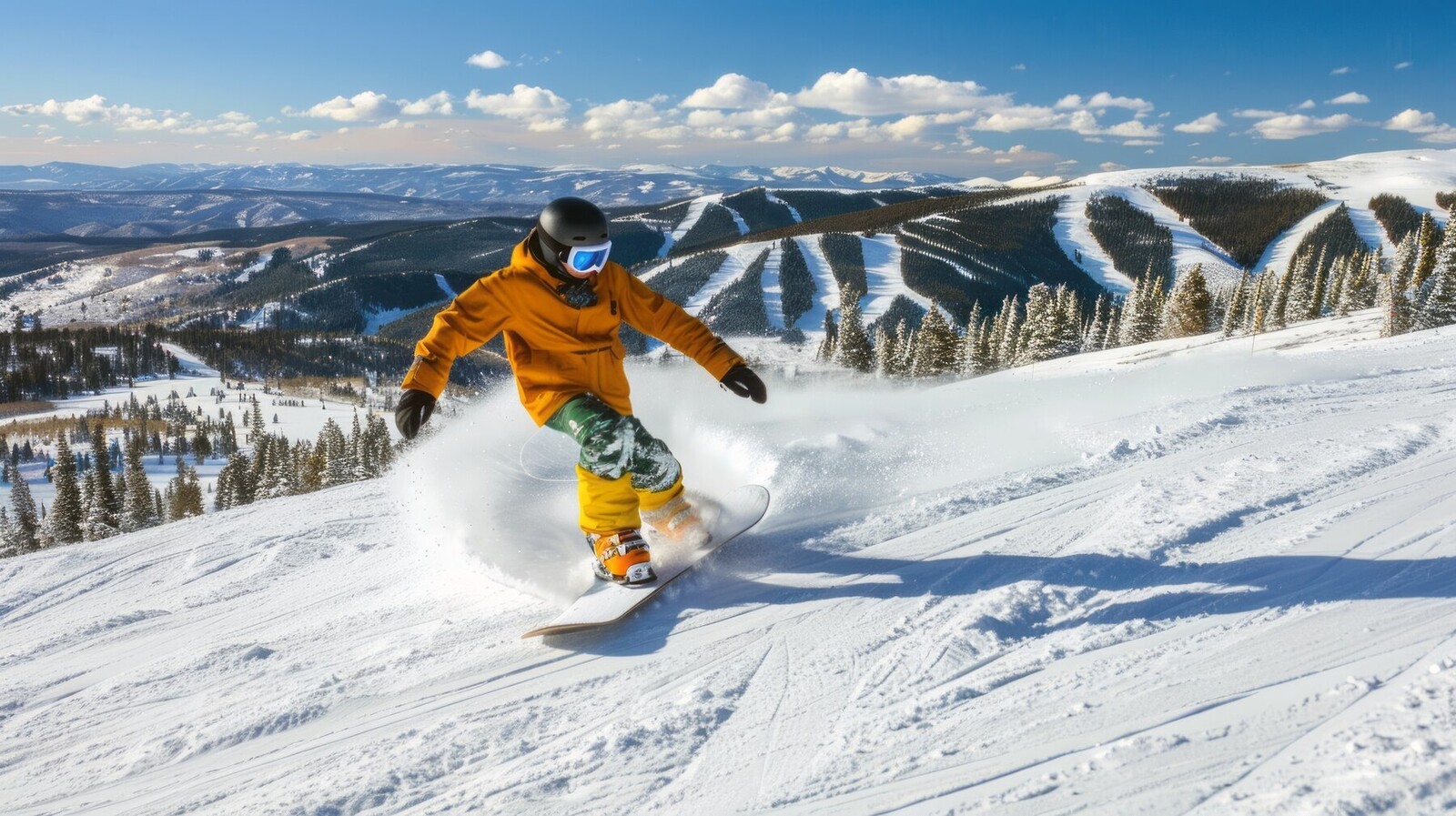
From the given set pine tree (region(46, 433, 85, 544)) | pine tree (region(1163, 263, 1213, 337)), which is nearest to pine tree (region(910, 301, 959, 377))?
pine tree (region(1163, 263, 1213, 337))

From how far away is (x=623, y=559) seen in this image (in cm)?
395

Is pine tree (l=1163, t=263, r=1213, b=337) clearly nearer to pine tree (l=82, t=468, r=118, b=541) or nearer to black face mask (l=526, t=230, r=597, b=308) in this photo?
black face mask (l=526, t=230, r=597, b=308)

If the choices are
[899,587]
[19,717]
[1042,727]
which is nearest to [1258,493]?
[899,587]

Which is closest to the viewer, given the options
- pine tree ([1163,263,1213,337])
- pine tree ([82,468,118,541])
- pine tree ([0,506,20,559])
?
pine tree ([0,506,20,559])

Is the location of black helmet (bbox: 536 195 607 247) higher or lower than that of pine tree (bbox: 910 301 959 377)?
higher

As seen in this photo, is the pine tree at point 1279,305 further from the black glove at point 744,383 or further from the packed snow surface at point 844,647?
the black glove at point 744,383

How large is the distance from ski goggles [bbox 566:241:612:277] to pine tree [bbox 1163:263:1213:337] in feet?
184

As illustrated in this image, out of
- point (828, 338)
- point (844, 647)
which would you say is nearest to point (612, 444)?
point (844, 647)

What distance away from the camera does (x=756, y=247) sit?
166500 millimetres

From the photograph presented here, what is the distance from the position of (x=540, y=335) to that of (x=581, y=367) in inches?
12.0

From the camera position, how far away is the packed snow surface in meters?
2.14

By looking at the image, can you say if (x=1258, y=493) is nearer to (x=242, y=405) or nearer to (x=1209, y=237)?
(x=242, y=405)

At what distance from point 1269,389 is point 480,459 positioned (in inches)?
295

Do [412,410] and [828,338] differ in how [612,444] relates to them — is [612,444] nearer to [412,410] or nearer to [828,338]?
[412,410]
